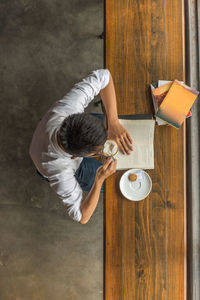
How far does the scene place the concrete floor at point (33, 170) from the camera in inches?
94.4

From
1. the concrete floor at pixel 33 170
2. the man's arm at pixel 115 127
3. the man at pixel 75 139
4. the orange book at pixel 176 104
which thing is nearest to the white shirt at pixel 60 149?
the man at pixel 75 139

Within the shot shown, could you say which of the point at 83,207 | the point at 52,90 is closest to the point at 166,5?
the point at 52,90

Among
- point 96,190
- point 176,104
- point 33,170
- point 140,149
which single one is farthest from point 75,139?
point 33,170

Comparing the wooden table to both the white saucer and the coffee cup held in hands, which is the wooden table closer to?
the white saucer

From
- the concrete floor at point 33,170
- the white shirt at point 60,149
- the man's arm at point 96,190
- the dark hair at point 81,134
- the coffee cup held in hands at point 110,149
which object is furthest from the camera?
the concrete floor at point 33,170

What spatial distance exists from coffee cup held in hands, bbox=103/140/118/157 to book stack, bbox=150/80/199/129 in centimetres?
34

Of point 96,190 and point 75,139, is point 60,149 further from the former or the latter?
point 96,190

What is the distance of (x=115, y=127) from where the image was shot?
155 cm

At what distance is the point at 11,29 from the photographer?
2.47 m

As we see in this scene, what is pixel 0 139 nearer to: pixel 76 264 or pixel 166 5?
pixel 76 264

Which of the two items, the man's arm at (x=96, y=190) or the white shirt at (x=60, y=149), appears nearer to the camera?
the white shirt at (x=60, y=149)

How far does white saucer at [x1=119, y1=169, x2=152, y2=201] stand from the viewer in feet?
5.04

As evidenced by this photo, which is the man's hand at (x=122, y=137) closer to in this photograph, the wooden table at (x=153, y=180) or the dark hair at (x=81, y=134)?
the wooden table at (x=153, y=180)

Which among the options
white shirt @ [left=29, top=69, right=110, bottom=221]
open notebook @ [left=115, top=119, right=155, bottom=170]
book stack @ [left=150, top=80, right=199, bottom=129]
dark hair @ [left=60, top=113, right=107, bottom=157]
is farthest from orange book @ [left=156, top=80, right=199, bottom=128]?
dark hair @ [left=60, top=113, right=107, bottom=157]
